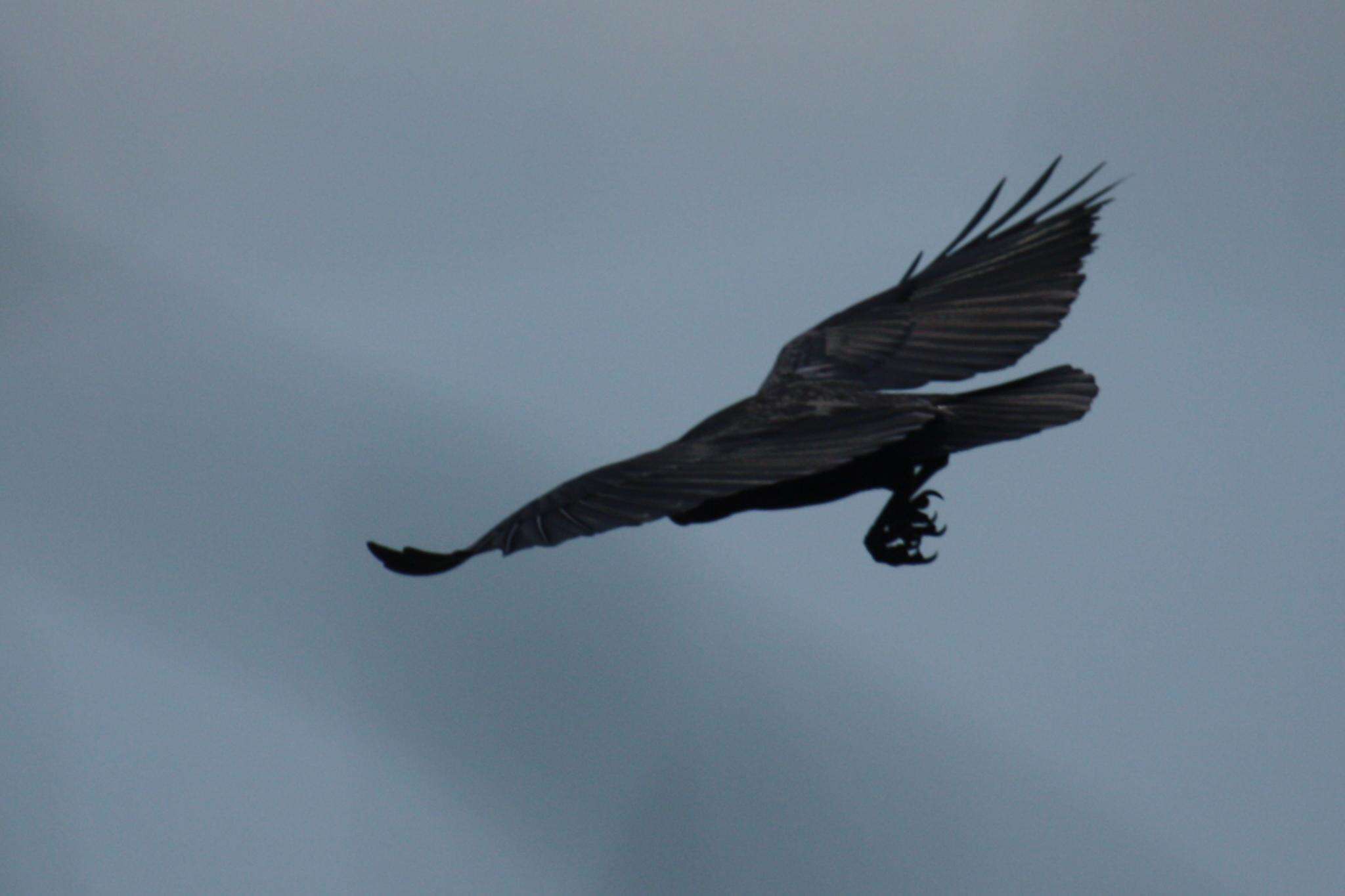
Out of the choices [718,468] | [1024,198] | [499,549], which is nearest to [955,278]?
[1024,198]

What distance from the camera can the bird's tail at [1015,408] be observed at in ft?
38.1

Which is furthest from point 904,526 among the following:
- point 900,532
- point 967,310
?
point 967,310

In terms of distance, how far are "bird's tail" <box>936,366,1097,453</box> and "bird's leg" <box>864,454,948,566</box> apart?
21 centimetres

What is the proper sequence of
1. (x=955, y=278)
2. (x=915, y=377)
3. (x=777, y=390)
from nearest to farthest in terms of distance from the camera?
(x=777, y=390), (x=915, y=377), (x=955, y=278)

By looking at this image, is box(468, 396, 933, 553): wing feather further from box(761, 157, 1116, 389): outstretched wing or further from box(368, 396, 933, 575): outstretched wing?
box(761, 157, 1116, 389): outstretched wing

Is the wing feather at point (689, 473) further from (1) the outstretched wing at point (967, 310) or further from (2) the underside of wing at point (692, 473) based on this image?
(1) the outstretched wing at point (967, 310)

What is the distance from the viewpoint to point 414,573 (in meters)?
9.54

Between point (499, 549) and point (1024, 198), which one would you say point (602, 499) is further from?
point (1024, 198)

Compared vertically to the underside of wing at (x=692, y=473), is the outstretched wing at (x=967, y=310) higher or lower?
higher

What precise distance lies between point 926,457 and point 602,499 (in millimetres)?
2105

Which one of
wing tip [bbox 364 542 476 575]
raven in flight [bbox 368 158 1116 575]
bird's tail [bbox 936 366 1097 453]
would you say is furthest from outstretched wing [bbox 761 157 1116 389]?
wing tip [bbox 364 542 476 575]

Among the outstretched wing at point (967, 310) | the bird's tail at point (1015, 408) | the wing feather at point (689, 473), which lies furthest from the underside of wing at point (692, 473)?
the outstretched wing at point (967, 310)

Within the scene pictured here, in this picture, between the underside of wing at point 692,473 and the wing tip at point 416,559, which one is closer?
the wing tip at point 416,559

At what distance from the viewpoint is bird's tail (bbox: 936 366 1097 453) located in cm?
1162
